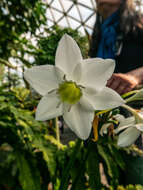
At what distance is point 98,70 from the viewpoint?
18 centimetres

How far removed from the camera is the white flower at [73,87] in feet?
0.58

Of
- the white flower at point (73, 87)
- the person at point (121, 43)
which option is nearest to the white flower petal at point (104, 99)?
the white flower at point (73, 87)

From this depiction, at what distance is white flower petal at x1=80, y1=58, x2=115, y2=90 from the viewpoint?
178mm

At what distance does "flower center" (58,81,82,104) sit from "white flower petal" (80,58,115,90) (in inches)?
0.7

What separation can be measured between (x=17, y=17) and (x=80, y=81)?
115 centimetres

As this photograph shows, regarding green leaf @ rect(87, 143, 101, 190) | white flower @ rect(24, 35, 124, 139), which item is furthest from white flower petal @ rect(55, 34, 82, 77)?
green leaf @ rect(87, 143, 101, 190)

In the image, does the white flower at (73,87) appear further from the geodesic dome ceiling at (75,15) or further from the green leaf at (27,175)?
the green leaf at (27,175)

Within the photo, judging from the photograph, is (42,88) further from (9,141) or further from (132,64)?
(9,141)

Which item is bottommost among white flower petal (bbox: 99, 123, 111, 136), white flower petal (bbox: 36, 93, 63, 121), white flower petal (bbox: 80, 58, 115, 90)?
white flower petal (bbox: 99, 123, 111, 136)

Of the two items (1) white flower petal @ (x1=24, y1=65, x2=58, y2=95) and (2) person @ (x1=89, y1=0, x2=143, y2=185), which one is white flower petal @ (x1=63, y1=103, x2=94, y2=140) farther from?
(2) person @ (x1=89, y1=0, x2=143, y2=185)

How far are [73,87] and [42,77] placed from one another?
0.11ft

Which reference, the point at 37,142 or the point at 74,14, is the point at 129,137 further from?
the point at 74,14

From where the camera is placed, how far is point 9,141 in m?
0.75

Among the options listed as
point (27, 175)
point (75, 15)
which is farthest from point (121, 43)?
point (27, 175)
